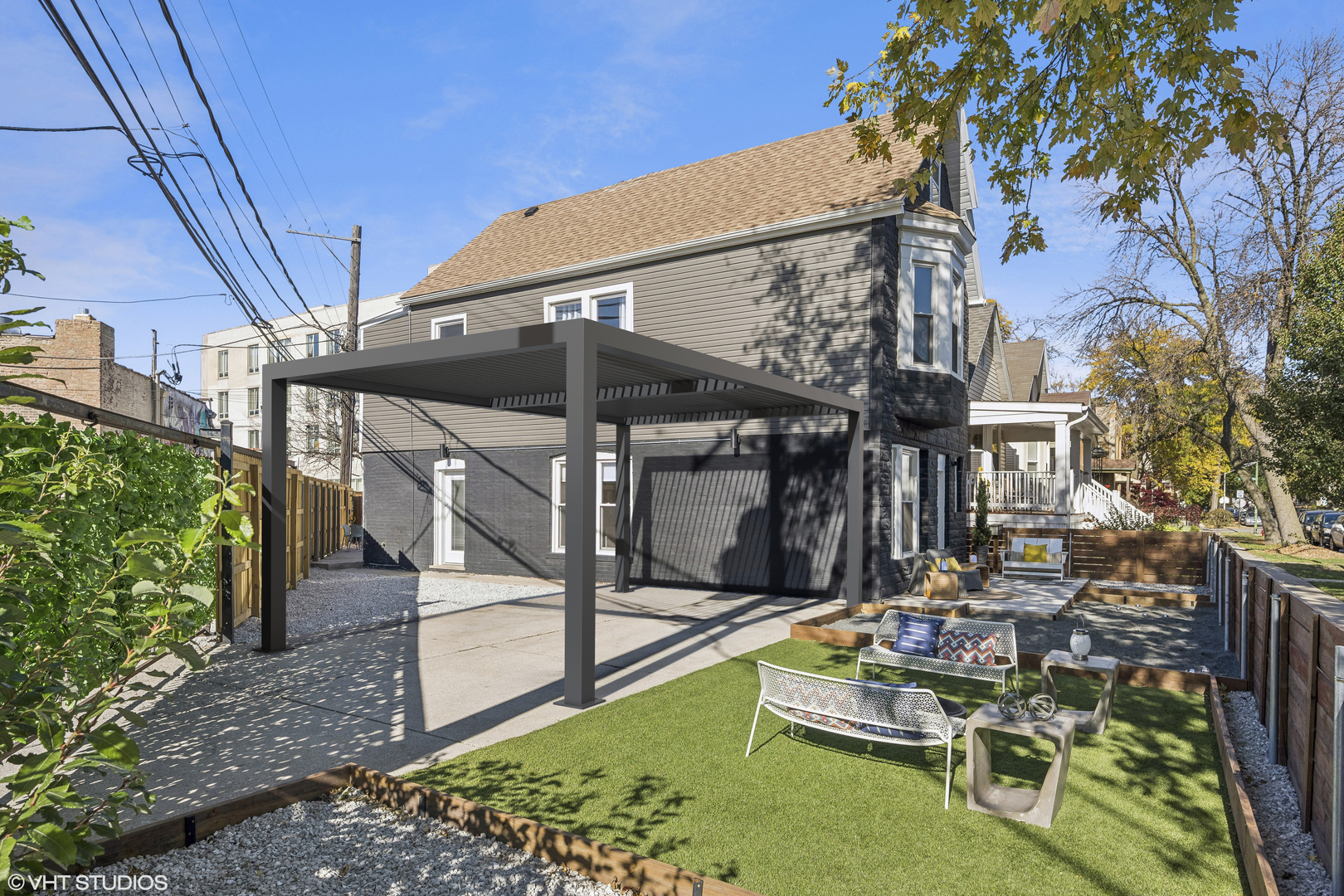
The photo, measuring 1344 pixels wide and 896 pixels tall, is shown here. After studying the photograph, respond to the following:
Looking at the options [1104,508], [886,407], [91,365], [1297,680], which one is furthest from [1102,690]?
[91,365]

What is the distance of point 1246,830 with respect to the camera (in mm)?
4098

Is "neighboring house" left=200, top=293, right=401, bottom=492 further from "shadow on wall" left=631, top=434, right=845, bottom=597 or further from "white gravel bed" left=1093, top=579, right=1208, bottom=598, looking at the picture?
"white gravel bed" left=1093, top=579, right=1208, bottom=598

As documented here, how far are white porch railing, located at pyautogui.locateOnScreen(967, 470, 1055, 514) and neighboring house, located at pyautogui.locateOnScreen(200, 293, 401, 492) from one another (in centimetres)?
3187

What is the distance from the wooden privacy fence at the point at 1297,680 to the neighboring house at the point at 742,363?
6.47m

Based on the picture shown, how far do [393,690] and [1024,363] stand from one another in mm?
32080

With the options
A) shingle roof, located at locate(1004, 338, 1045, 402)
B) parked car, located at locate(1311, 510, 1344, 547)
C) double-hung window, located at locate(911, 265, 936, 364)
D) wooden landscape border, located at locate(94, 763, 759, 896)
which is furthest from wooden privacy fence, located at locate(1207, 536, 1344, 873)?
parked car, located at locate(1311, 510, 1344, 547)

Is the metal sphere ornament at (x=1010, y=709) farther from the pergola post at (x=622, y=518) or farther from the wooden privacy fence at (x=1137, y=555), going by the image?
the wooden privacy fence at (x=1137, y=555)

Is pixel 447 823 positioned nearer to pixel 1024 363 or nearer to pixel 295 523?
pixel 295 523

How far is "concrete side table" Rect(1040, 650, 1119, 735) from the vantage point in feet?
20.3

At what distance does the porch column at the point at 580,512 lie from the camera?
6.79 metres

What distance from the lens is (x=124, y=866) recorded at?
3.87 meters

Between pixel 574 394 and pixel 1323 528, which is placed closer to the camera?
pixel 574 394

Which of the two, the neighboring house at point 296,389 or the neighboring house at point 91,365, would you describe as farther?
the neighboring house at point 296,389

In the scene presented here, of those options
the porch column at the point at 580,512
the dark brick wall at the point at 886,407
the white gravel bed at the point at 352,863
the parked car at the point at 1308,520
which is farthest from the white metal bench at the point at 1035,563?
the parked car at the point at 1308,520
